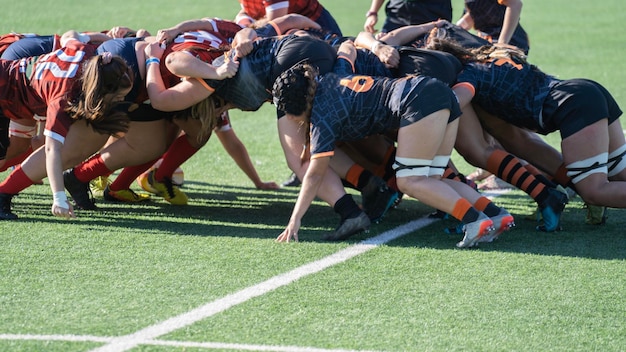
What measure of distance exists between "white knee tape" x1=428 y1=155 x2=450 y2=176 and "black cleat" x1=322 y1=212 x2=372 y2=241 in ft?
1.53

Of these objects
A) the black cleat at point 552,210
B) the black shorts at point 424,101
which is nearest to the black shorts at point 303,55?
the black shorts at point 424,101

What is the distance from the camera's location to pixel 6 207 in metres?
5.63

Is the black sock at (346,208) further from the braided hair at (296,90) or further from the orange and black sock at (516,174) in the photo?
the orange and black sock at (516,174)

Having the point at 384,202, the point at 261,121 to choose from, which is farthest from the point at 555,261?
the point at 261,121

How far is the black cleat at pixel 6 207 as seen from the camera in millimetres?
5570

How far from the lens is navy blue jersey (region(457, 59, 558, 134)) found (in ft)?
18.3

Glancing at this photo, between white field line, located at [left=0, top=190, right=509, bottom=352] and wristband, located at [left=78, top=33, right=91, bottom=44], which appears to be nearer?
white field line, located at [left=0, top=190, right=509, bottom=352]

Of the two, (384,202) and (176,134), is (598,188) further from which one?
(176,134)

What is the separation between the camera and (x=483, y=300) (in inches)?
163

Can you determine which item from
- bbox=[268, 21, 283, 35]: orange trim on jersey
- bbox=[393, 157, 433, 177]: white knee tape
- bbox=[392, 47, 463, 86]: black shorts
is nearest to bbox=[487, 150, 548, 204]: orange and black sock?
bbox=[392, 47, 463, 86]: black shorts

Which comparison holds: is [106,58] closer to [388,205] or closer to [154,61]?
[154,61]

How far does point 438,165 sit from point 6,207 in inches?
105

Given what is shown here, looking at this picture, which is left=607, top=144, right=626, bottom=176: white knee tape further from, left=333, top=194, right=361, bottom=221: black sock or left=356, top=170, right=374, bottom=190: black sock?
left=333, top=194, right=361, bottom=221: black sock

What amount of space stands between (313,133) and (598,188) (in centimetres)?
176
